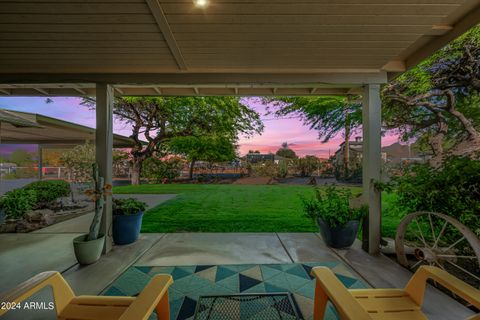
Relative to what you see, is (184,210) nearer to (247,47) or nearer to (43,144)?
(247,47)

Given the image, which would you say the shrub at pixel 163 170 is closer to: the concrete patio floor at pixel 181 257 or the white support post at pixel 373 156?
the concrete patio floor at pixel 181 257

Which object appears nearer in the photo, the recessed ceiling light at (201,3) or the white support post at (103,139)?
the recessed ceiling light at (201,3)

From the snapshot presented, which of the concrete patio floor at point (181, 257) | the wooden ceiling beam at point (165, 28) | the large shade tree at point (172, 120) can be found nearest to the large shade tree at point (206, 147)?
the large shade tree at point (172, 120)

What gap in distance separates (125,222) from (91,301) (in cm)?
193

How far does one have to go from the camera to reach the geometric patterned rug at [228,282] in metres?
1.93

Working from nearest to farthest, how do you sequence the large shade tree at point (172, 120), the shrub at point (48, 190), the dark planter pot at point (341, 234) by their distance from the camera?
1. the dark planter pot at point (341, 234)
2. the shrub at point (48, 190)
3. the large shade tree at point (172, 120)

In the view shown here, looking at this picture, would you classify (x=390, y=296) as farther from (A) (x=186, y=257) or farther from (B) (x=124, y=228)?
(B) (x=124, y=228)

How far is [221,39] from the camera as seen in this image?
2092mm

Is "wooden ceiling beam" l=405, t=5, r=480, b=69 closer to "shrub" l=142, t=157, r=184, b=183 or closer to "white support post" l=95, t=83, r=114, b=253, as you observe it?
"white support post" l=95, t=83, r=114, b=253

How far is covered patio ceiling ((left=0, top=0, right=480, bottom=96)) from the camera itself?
1.66 metres

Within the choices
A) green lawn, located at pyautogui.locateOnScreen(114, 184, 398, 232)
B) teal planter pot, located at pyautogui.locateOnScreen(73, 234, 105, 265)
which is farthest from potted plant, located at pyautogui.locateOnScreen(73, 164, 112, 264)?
green lawn, located at pyautogui.locateOnScreen(114, 184, 398, 232)

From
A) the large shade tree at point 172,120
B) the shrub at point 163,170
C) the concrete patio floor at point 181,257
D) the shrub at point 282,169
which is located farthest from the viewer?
the shrub at point 163,170

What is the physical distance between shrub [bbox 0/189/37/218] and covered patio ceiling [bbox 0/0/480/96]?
2525mm

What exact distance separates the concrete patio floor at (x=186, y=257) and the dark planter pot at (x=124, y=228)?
12cm
